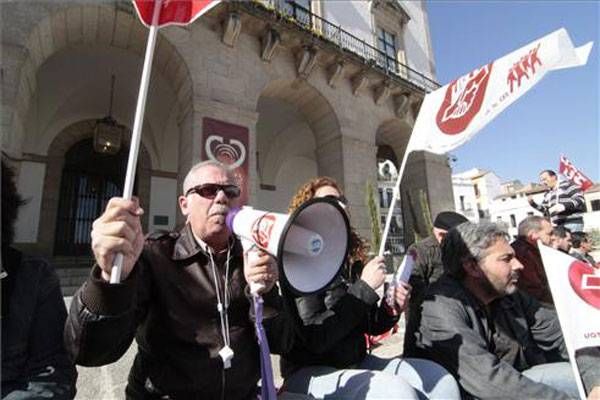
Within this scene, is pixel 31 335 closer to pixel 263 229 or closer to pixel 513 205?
pixel 263 229

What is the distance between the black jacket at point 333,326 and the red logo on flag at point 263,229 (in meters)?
0.81

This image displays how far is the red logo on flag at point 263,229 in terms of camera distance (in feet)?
3.46

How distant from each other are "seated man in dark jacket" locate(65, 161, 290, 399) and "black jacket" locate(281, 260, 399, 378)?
0.25 metres

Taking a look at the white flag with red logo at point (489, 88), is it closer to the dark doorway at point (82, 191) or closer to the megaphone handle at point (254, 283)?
the megaphone handle at point (254, 283)

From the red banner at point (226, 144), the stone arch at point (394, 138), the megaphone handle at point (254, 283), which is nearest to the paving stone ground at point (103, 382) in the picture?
the megaphone handle at point (254, 283)

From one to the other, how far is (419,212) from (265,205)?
6.00 metres

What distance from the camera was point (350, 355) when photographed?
1.99 m

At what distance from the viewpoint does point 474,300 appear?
80.7 inches

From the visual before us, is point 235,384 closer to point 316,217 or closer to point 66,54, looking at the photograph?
point 316,217

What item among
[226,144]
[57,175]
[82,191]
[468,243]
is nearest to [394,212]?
[226,144]

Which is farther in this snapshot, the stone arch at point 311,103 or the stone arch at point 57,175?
the stone arch at point 311,103

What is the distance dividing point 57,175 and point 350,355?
1051cm

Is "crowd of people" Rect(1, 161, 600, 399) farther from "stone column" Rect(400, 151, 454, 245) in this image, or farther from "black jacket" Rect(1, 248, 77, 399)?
"stone column" Rect(400, 151, 454, 245)

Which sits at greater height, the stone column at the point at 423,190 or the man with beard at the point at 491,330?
the stone column at the point at 423,190
